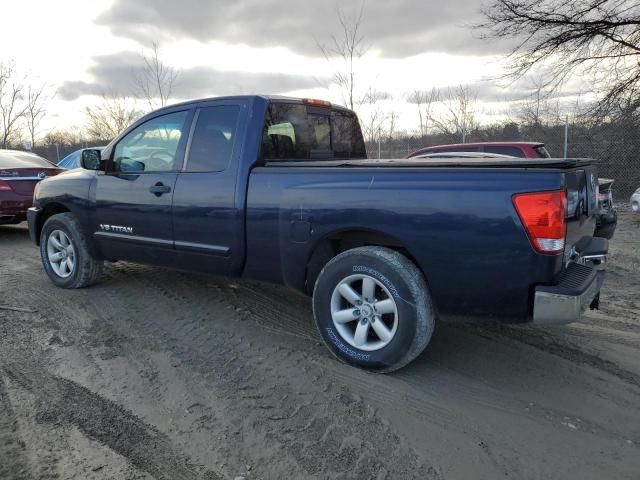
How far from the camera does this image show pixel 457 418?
9.67 feet

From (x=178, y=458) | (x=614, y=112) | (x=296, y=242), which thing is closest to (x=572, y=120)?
(x=614, y=112)

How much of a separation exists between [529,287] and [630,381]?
1.20 metres

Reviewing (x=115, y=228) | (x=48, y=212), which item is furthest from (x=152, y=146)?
(x=48, y=212)

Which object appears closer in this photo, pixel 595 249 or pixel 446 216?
pixel 446 216

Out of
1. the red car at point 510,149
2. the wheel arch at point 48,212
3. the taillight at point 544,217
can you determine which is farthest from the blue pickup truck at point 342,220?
the red car at point 510,149

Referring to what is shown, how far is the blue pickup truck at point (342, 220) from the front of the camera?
9.45 feet

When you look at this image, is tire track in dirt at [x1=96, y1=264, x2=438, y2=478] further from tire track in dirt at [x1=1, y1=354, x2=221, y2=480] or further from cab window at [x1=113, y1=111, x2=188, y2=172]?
cab window at [x1=113, y1=111, x2=188, y2=172]

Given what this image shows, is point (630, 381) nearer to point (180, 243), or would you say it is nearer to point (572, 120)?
point (180, 243)

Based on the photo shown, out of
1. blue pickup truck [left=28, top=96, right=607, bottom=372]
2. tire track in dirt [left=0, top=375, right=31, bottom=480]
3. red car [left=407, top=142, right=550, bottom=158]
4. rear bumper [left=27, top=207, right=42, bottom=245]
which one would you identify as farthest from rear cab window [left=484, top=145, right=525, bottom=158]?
tire track in dirt [left=0, top=375, right=31, bottom=480]

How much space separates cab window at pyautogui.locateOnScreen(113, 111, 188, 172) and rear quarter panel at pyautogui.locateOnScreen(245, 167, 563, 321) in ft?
4.12

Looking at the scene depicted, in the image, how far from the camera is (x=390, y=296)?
3.29 meters

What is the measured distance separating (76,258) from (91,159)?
3.53 feet

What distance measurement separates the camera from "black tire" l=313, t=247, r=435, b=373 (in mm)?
3209

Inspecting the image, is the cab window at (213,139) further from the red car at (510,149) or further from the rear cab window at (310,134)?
the red car at (510,149)
